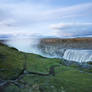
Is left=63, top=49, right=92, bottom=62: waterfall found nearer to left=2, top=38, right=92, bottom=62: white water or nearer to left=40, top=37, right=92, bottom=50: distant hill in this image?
left=2, top=38, right=92, bottom=62: white water

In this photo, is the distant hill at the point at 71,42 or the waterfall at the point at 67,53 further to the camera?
the distant hill at the point at 71,42

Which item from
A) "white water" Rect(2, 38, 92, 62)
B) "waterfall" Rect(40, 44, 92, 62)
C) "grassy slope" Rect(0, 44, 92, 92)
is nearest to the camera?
"grassy slope" Rect(0, 44, 92, 92)

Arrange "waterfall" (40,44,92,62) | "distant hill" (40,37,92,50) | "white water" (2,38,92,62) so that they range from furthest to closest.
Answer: "distant hill" (40,37,92,50) → "white water" (2,38,92,62) → "waterfall" (40,44,92,62)

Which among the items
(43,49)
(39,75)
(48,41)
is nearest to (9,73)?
(39,75)

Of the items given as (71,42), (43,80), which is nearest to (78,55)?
(71,42)

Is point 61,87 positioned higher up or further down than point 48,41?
further down

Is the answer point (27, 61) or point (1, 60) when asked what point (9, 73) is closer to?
point (1, 60)

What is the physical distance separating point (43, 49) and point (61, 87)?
6.79 m

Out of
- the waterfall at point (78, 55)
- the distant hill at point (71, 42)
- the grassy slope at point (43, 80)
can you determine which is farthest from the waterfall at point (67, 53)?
the grassy slope at point (43, 80)

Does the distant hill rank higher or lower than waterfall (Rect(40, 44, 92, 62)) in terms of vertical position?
higher

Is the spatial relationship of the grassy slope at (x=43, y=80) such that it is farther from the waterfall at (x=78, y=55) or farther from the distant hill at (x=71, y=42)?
the distant hill at (x=71, y=42)

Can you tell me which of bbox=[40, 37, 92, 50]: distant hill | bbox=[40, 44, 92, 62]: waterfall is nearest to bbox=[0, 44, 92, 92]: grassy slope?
bbox=[40, 44, 92, 62]: waterfall

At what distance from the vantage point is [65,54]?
27.8 ft

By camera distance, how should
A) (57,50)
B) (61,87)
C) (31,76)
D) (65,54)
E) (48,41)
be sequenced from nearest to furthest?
1. (61,87)
2. (31,76)
3. (65,54)
4. (57,50)
5. (48,41)
